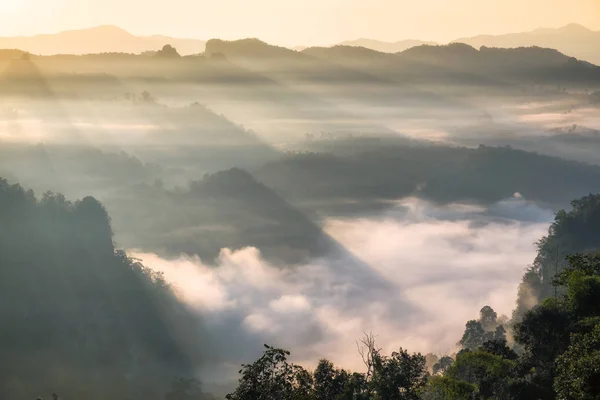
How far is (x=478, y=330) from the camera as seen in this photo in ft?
245

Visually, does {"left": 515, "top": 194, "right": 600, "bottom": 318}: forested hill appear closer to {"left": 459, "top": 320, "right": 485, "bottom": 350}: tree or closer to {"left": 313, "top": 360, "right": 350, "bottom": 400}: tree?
{"left": 459, "top": 320, "right": 485, "bottom": 350}: tree

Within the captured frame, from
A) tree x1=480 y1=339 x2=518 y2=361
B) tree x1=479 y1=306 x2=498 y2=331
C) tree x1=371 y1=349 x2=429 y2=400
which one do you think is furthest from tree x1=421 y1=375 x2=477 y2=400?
tree x1=479 y1=306 x2=498 y2=331

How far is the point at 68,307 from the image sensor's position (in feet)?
292

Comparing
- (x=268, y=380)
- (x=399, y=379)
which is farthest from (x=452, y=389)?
(x=268, y=380)

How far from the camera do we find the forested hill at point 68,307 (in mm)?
83875

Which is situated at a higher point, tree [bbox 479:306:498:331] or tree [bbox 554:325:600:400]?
tree [bbox 479:306:498:331]

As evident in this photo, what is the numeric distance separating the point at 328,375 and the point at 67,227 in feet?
199

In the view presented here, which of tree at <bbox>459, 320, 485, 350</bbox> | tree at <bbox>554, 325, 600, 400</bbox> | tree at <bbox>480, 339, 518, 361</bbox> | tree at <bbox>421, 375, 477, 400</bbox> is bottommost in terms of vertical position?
tree at <bbox>554, 325, 600, 400</bbox>

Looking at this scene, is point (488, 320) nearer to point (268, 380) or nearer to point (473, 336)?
point (473, 336)

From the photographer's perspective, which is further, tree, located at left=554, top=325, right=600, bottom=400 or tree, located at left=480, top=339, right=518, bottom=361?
tree, located at left=480, top=339, right=518, bottom=361

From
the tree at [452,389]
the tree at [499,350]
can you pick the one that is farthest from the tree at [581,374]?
the tree at [499,350]

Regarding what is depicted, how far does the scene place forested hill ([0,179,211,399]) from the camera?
8388cm

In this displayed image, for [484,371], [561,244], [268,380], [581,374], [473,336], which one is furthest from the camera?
[561,244]

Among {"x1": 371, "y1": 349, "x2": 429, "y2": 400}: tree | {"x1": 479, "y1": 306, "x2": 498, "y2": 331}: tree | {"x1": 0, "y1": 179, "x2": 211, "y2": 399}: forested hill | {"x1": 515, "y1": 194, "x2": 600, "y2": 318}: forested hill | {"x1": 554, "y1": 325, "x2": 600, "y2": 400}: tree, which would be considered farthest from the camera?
{"x1": 479, "y1": 306, "x2": 498, "y2": 331}: tree
